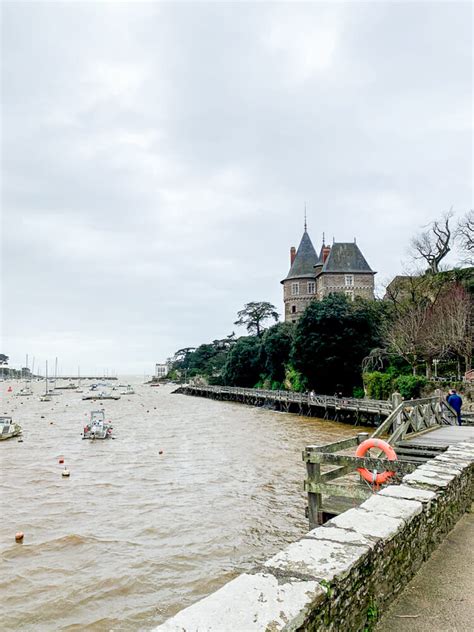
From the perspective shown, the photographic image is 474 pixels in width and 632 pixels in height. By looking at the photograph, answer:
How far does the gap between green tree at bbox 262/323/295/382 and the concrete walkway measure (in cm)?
4661

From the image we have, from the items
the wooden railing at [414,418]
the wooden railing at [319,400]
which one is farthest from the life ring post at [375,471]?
the wooden railing at [319,400]

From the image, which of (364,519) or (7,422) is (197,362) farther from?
(364,519)

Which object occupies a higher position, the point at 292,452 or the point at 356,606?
the point at 356,606

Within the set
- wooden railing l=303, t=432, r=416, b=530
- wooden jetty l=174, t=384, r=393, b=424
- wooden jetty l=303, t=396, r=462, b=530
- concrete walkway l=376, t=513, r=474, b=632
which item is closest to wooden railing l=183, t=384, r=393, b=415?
wooden jetty l=174, t=384, r=393, b=424

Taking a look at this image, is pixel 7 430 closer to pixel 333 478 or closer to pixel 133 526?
pixel 133 526

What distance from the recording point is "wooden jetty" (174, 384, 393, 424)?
99.2 feet

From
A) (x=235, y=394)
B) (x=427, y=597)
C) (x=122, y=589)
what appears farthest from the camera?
(x=235, y=394)

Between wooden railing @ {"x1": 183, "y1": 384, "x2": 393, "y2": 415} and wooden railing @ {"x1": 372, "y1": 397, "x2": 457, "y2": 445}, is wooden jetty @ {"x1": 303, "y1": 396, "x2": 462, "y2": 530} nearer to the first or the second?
wooden railing @ {"x1": 372, "y1": 397, "x2": 457, "y2": 445}

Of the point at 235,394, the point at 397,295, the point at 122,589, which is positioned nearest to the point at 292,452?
the point at 122,589

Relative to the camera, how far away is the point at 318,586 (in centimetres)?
264

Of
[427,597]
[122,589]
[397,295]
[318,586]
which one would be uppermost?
[397,295]

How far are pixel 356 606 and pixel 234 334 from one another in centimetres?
10712

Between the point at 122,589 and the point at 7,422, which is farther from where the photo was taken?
the point at 7,422

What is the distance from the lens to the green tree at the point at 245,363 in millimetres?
63938
